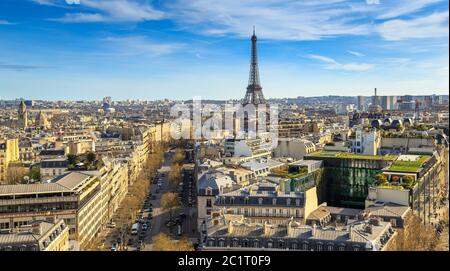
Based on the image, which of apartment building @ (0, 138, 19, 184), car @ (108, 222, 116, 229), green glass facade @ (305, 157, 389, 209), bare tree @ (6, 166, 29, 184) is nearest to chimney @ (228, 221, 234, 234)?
green glass facade @ (305, 157, 389, 209)

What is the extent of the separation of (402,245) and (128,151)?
17.3 metres

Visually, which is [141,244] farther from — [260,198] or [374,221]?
[374,221]

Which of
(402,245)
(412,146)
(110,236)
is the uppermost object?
(412,146)

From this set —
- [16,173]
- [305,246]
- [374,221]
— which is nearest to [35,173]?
[16,173]

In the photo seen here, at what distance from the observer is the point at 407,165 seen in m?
14.4

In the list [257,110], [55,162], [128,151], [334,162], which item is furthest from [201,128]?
[334,162]

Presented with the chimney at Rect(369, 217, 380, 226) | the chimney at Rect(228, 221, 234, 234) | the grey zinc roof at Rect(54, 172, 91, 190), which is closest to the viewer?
the chimney at Rect(228, 221, 234, 234)

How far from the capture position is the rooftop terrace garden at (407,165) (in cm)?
1379

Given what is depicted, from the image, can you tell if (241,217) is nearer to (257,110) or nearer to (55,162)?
(55,162)

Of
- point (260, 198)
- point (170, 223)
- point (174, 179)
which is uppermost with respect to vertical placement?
point (260, 198)

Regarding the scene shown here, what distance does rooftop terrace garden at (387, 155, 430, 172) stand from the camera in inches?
543

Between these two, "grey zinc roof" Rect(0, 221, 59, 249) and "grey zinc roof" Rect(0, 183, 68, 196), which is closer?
"grey zinc roof" Rect(0, 221, 59, 249)

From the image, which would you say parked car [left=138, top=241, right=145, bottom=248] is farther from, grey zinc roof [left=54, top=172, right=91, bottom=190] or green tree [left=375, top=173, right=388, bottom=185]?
green tree [left=375, top=173, right=388, bottom=185]

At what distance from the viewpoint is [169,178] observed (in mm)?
22891
